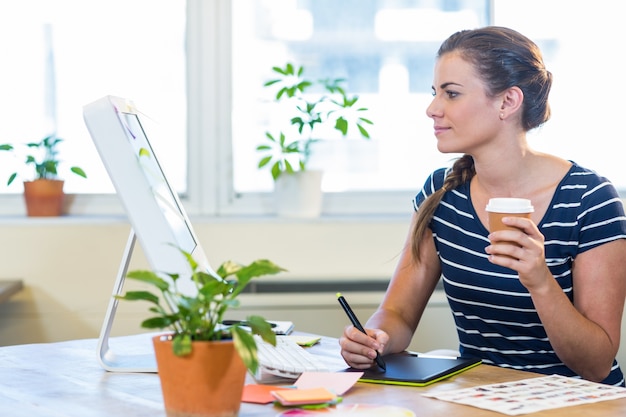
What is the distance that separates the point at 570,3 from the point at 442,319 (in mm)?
1229

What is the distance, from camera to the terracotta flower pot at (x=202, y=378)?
1165 millimetres

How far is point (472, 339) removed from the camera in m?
2.06

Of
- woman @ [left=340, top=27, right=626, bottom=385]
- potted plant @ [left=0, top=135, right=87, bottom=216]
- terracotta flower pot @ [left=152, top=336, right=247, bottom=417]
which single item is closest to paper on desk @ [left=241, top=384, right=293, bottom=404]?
terracotta flower pot @ [left=152, top=336, right=247, bottom=417]

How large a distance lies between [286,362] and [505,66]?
2.96ft

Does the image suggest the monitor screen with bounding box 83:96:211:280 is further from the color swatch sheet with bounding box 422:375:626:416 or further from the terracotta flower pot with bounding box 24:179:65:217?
the terracotta flower pot with bounding box 24:179:65:217

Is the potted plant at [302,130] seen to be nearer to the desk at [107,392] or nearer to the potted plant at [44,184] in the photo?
the potted plant at [44,184]

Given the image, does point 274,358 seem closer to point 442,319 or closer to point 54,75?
point 442,319

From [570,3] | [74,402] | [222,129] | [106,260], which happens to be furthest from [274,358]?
[570,3]

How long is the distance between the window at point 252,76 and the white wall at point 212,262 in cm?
24

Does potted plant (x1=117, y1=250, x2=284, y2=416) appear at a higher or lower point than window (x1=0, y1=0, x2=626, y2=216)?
lower

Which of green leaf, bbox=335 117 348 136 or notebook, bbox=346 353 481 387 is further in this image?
green leaf, bbox=335 117 348 136

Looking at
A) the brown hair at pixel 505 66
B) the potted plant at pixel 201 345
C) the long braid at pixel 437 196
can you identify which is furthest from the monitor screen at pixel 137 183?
the brown hair at pixel 505 66

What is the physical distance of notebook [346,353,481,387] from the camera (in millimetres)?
1507

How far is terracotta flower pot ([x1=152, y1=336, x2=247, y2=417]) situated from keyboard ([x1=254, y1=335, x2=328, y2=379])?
0.88 ft
